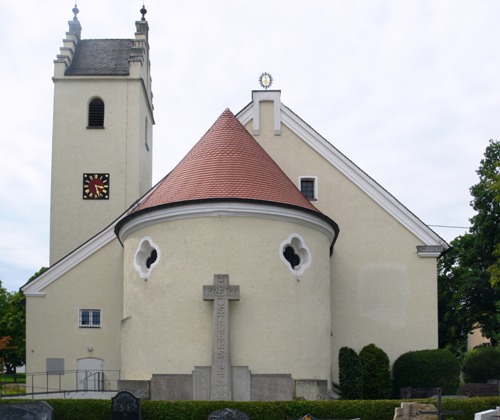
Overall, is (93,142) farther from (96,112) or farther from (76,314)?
(76,314)

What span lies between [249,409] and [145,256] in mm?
6397

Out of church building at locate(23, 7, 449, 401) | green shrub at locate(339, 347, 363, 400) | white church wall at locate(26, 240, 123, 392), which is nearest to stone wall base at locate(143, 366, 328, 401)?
church building at locate(23, 7, 449, 401)

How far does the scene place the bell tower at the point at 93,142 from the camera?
37.0 metres

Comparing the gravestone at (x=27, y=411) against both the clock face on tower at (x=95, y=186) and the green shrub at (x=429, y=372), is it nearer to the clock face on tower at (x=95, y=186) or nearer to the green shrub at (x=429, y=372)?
the green shrub at (x=429, y=372)

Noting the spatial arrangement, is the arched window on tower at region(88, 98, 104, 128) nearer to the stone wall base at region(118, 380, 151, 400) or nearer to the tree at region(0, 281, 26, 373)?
the stone wall base at region(118, 380, 151, 400)

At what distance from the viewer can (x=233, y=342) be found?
20938 millimetres

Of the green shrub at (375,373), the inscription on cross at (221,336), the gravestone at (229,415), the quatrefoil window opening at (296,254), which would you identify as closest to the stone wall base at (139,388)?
the inscription on cross at (221,336)

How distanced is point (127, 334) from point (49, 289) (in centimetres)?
773

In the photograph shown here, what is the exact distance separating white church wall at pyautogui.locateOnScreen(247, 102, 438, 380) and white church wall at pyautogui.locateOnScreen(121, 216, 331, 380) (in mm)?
5875

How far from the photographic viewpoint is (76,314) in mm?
28547

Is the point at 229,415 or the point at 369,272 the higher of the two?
the point at 369,272

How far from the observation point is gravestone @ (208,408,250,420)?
679 inches

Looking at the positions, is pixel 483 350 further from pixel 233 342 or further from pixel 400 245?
pixel 233 342

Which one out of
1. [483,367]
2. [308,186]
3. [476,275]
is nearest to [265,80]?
[308,186]
